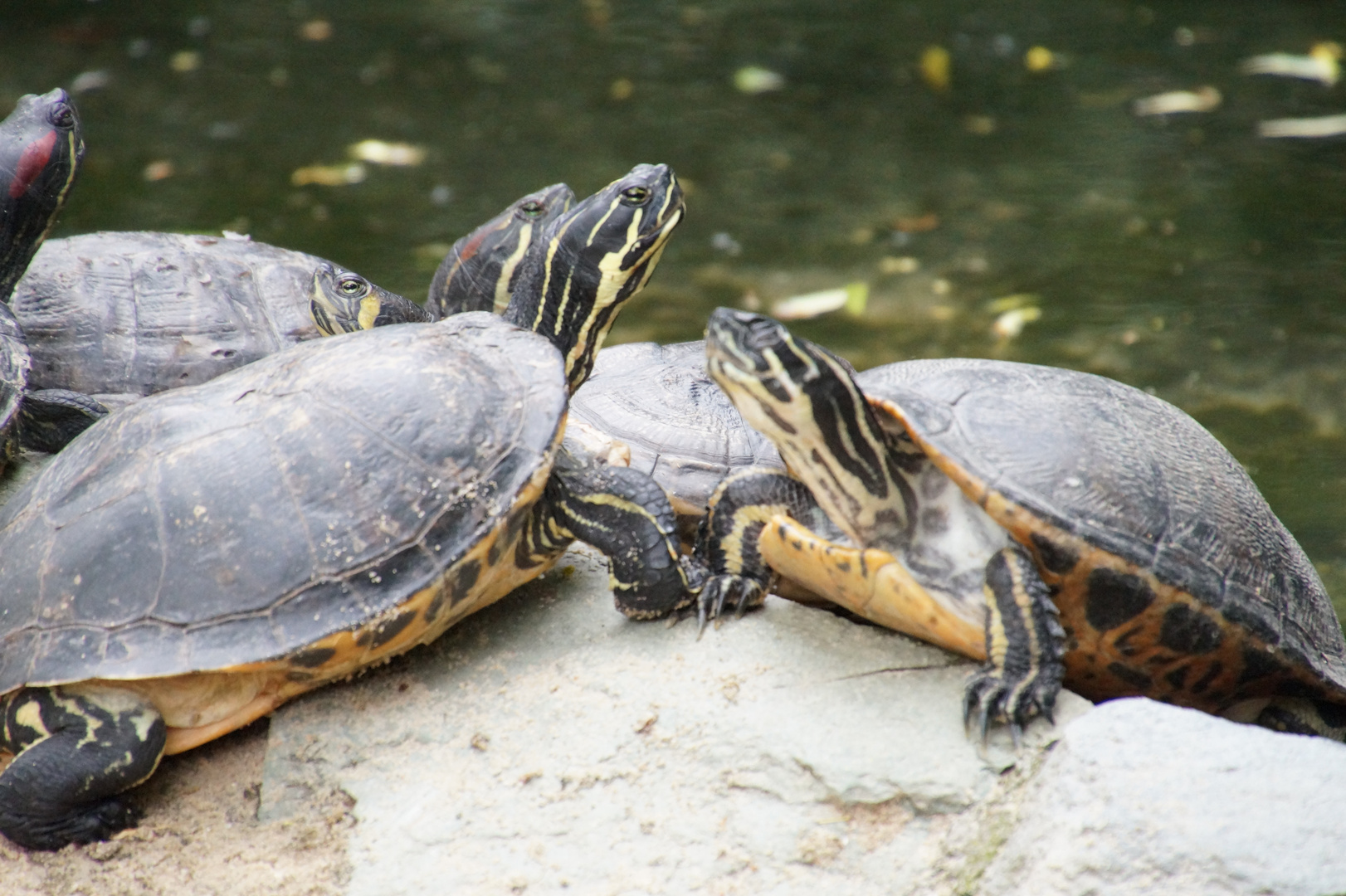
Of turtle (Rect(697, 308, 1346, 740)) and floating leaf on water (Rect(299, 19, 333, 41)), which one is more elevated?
turtle (Rect(697, 308, 1346, 740))

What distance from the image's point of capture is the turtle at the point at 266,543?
236 cm

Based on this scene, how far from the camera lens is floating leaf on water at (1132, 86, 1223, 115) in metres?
8.09

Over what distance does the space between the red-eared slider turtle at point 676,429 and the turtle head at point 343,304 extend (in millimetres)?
728

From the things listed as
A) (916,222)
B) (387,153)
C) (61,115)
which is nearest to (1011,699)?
(61,115)

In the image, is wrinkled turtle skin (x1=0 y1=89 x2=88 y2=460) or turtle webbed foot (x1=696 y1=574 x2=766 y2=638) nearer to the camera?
turtle webbed foot (x1=696 y1=574 x2=766 y2=638)

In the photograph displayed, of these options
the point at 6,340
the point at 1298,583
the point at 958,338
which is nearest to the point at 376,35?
the point at 958,338

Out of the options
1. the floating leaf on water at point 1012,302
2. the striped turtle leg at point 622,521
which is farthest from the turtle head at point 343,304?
the floating leaf on water at point 1012,302

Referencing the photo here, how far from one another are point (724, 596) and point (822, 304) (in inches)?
137

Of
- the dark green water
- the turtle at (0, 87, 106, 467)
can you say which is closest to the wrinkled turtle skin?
the turtle at (0, 87, 106, 467)

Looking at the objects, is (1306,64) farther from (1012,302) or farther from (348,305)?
(348,305)

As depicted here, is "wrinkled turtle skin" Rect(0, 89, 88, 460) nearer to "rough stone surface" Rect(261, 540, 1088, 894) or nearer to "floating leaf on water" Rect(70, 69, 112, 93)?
"rough stone surface" Rect(261, 540, 1088, 894)

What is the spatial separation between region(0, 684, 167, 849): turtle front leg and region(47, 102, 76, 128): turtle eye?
6.47 ft

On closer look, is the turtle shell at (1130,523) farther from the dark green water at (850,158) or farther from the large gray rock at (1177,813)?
the dark green water at (850,158)

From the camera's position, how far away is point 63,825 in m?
2.40
